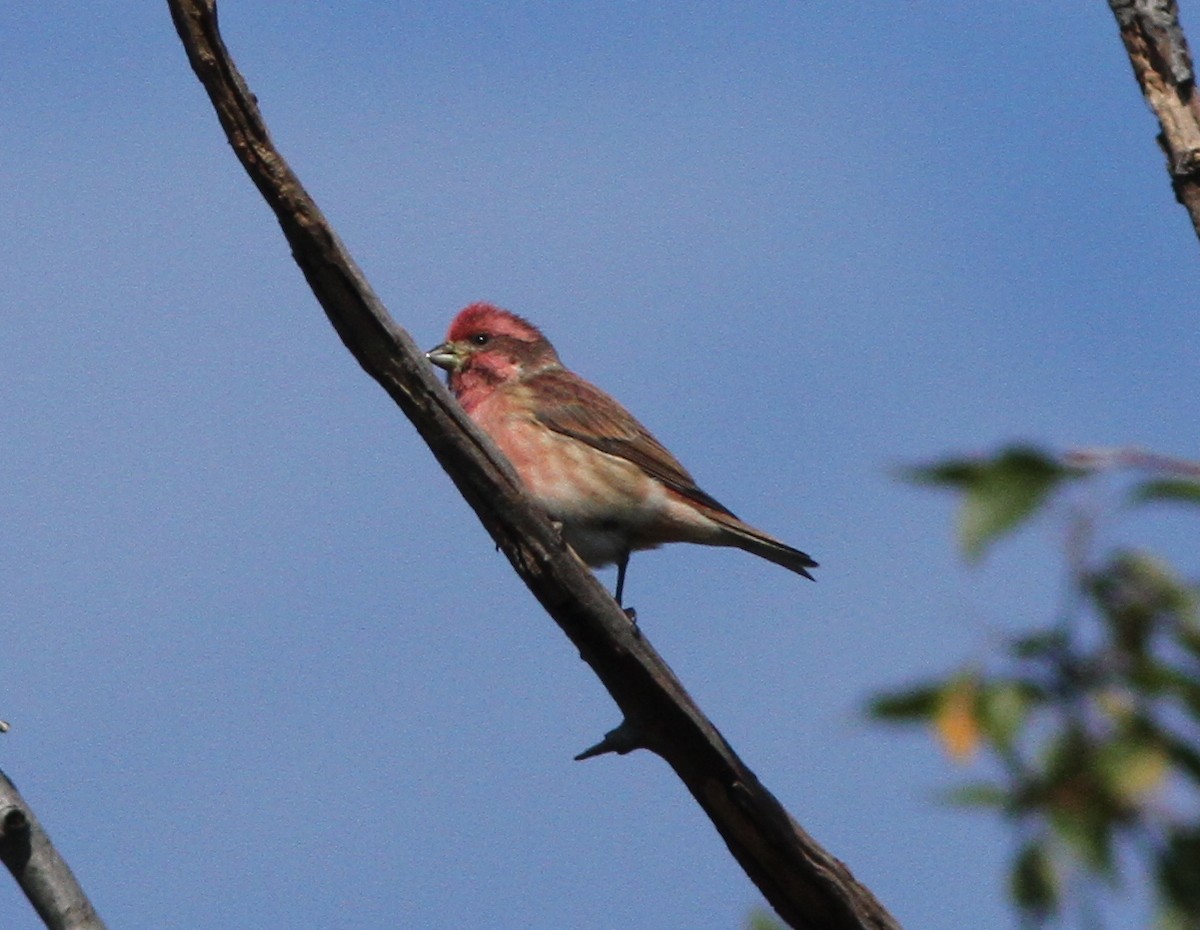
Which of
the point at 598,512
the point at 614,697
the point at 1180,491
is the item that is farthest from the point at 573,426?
the point at 1180,491

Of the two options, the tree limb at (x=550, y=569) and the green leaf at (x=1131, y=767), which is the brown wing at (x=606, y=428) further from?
the green leaf at (x=1131, y=767)

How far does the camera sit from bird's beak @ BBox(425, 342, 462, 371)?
38.2ft

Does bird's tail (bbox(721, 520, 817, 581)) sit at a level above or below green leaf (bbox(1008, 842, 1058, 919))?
above

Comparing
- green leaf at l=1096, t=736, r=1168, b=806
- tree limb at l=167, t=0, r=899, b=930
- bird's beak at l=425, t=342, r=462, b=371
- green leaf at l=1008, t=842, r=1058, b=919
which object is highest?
bird's beak at l=425, t=342, r=462, b=371

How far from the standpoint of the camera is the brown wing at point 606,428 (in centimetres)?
1059

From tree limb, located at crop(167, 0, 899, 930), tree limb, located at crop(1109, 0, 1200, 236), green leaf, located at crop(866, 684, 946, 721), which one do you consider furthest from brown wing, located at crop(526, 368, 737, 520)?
green leaf, located at crop(866, 684, 946, 721)

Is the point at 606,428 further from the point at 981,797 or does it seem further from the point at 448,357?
the point at 981,797

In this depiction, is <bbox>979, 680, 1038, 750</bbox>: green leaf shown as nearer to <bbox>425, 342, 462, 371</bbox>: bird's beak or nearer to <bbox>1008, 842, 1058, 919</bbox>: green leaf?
<bbox>1008, 842, 1058, 919</bbox>: green leaf

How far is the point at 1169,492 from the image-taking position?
2.97 meters

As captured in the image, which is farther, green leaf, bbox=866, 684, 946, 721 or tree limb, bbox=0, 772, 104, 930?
tree limb, bbox=0, 772, 104, 930

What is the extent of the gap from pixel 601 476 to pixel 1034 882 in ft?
25.0

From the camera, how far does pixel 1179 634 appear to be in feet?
9.71

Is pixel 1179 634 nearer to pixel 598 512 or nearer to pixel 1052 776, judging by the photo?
pixel 1052 776

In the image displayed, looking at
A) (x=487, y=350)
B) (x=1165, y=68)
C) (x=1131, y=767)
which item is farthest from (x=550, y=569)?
(x=487, y=350)
